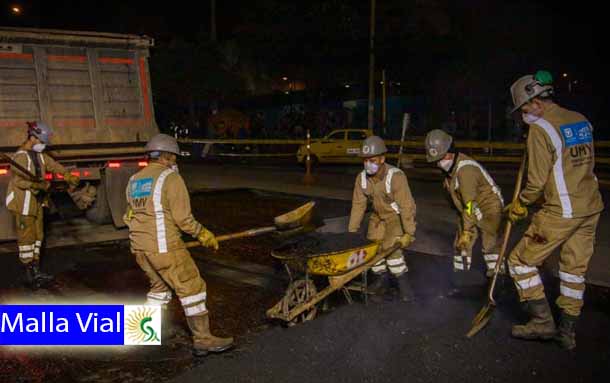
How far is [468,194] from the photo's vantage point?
18.7 ft

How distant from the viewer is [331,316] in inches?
212

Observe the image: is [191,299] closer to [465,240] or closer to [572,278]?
[465,240]

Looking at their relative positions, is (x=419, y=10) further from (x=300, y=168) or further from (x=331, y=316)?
(x=331, y=316)

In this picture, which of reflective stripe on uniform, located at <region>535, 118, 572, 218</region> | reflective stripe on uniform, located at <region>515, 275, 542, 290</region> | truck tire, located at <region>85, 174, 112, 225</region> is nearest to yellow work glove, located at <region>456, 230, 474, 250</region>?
reflective stripe on uniform, located at <region>515, 275, 542, 290</region>

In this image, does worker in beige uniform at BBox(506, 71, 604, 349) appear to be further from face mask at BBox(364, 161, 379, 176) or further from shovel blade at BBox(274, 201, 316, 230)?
shovel blade at BBox(274, 201, 316, 230)

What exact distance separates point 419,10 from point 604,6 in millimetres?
9507

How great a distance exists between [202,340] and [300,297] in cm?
108

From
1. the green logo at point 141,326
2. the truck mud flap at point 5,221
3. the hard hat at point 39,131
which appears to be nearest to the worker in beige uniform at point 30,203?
the hard hat at point 39,131

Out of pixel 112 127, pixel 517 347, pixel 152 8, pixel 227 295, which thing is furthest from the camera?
pixel 152 8

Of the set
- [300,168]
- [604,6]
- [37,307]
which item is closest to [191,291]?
[37,307]

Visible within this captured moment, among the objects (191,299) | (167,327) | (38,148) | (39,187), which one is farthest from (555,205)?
(38,148)

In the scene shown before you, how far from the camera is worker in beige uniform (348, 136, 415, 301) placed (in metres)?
5.74

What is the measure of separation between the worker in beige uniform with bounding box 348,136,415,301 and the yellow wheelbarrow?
343mm

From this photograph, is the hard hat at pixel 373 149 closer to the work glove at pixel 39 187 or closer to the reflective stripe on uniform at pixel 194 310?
the reflective stripe on uniform at pixel 194 310
